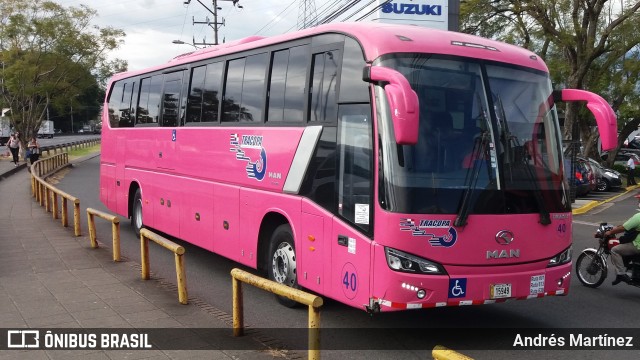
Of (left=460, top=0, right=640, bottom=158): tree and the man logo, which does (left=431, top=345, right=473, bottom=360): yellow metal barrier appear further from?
(left=460, top=0, right=640, bottom=158): tree

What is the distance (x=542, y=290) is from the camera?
653cm

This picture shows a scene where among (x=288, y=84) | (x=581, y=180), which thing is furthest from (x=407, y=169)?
(x=581, y=180)

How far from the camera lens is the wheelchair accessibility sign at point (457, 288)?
599 centimetres

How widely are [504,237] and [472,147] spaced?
37.3 inches

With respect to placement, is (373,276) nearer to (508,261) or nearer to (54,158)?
(508,261)

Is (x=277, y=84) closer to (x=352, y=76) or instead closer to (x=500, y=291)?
(x=352, y=76)

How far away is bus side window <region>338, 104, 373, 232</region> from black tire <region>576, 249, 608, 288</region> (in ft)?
15.9

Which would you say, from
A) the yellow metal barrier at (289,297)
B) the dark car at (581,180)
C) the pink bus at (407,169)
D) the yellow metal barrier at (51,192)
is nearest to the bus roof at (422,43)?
the pink bus at (407,169)

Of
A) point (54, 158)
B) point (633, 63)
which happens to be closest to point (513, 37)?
point (633, 63)

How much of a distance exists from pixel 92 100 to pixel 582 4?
280ft

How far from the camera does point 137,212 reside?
13.8 meters

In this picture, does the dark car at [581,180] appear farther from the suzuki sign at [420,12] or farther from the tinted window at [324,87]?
the tinted window at [324,87]

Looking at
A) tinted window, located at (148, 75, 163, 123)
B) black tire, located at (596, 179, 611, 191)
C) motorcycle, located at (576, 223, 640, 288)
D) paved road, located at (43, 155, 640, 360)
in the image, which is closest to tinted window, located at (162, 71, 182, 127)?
tinted window, located at (148, 75, 163, 123)

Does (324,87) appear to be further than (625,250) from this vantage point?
No
